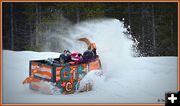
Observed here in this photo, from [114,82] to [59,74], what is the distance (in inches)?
25.2

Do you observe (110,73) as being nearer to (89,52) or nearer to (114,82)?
(114,82)

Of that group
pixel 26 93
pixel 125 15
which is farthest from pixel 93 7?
pixel 26 93

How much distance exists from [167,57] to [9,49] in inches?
68.3

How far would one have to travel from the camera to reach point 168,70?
18.1 feet

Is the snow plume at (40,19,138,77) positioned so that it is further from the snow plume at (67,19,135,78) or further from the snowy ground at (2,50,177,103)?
the snowy ground at (2,50,177,103)

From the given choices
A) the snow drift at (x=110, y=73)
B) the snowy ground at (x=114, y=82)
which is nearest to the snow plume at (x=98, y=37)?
the snow drift at (x=110, y=73)

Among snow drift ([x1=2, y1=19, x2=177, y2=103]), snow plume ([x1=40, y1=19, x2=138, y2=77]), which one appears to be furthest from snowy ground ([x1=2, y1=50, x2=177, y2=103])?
snow plume ([x1=40, y1=19, x2=138, y2=77])

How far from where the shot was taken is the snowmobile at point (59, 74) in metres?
5.29

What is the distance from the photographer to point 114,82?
551 cm

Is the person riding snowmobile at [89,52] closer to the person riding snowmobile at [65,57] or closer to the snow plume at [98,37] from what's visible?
the snow plume at [98,37]

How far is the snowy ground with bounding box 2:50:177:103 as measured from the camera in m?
5.44

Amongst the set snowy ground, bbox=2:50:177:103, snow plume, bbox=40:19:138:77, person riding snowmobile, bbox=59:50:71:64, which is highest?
snow plume, bbox=40:19:138:77

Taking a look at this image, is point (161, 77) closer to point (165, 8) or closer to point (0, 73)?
point (165, 8)

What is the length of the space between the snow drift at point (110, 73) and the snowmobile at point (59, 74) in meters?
0.06
